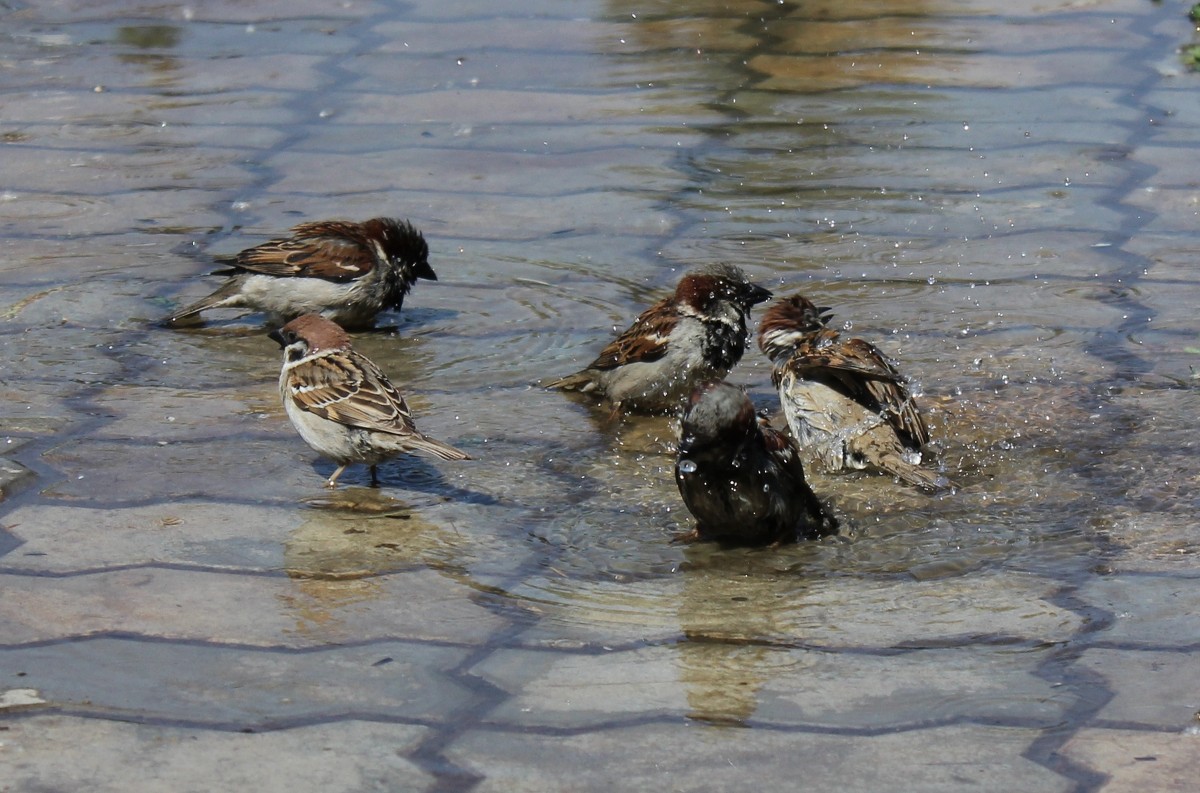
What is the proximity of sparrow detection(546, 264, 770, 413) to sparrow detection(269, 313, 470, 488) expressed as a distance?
75cm

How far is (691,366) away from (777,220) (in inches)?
78.1

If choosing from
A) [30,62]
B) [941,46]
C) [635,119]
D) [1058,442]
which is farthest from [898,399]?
[30,62]

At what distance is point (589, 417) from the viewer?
18.5 ft

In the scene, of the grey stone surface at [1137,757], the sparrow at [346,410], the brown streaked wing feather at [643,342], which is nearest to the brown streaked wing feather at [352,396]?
the sparrow at [346,410]

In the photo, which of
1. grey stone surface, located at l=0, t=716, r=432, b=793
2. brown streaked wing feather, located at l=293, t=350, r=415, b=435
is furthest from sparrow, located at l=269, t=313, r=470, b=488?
grey stone surface, located at l=0, t=716, r=432, b=793

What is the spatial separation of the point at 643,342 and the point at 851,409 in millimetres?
776

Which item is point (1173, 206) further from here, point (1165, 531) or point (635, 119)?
point (1165, 531)

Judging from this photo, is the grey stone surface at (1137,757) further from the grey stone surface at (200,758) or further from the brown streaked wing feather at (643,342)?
the brown streaked wing feather at (643,342)

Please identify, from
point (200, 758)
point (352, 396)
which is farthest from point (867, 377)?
point (200, 758)

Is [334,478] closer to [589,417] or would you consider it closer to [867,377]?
[589,417]

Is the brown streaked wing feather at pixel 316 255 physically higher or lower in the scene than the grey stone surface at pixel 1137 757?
higher

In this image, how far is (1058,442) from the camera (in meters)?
5.18

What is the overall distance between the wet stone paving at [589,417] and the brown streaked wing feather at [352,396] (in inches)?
8.4

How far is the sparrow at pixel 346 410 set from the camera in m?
4.91
